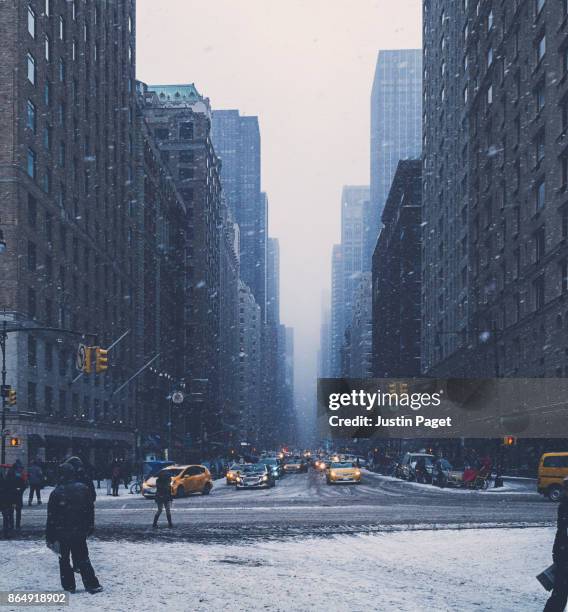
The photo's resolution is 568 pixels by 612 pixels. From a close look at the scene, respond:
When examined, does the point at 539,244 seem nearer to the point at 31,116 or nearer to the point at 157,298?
the point at 31,116

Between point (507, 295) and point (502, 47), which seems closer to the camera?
point (507, 295)

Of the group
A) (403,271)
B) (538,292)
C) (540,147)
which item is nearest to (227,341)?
(403,271)

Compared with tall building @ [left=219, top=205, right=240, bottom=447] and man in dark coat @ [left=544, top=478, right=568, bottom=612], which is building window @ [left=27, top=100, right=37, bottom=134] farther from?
tall building @ [left=219, top=205, right=240, bottom=447]

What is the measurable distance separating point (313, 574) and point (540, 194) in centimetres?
4300

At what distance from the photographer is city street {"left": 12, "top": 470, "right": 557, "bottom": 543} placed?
20.0 meters

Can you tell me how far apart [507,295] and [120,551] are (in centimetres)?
4739

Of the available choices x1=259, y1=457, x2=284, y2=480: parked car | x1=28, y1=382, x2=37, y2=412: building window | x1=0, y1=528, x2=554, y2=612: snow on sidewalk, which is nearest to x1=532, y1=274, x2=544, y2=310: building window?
x1=259, y1=457, x2=284, y2=480: parked car

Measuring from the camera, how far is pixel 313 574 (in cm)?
1295

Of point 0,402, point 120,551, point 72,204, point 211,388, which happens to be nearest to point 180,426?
point 211,388

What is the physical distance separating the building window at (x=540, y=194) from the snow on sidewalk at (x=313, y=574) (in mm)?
35785

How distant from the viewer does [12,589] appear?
1134 centimetres

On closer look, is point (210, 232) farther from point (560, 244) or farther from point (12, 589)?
point (12, 589)

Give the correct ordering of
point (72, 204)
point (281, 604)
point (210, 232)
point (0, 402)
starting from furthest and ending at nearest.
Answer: point (210, 232) → point (72, 204) → point (0, 402) → point (281, 604)

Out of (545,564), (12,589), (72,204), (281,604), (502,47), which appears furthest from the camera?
(502,47)
